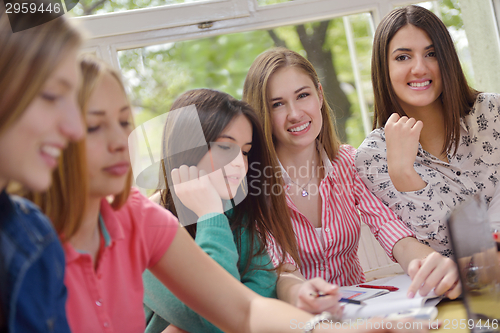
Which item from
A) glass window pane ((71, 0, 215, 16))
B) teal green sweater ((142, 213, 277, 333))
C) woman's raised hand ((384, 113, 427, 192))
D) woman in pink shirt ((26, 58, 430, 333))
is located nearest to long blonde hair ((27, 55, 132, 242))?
woman in pink shirt ((26, 58, 430, 333))

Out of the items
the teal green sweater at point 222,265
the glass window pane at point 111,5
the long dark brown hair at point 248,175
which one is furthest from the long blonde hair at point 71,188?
the glass window pane at point 111,5

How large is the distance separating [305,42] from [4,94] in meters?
1.73

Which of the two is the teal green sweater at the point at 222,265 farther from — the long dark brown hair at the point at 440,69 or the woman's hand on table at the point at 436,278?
the long dark brown hair at the point at 440,69

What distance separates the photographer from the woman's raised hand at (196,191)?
104cm

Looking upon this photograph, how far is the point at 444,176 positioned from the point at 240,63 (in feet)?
3.35

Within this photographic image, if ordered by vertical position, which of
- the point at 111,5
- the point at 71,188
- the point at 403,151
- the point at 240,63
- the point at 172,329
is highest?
the point at 111,5

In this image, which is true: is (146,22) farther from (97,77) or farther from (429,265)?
(429,265)

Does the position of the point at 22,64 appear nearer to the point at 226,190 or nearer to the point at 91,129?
the point at 91,129

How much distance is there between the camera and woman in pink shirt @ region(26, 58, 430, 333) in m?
0.63

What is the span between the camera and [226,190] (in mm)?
1103

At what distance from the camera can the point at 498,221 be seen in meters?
1.27

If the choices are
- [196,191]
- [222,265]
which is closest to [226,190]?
[196,191]

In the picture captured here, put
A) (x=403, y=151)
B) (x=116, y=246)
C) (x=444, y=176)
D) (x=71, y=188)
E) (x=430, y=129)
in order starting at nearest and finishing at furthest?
(x=71, y=188) < (x=116, y=246) < (x=403, y=151) < (x=444, y=176) < (x=430, y=129)

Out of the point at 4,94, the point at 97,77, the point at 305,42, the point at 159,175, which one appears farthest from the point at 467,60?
the point at 4,94
